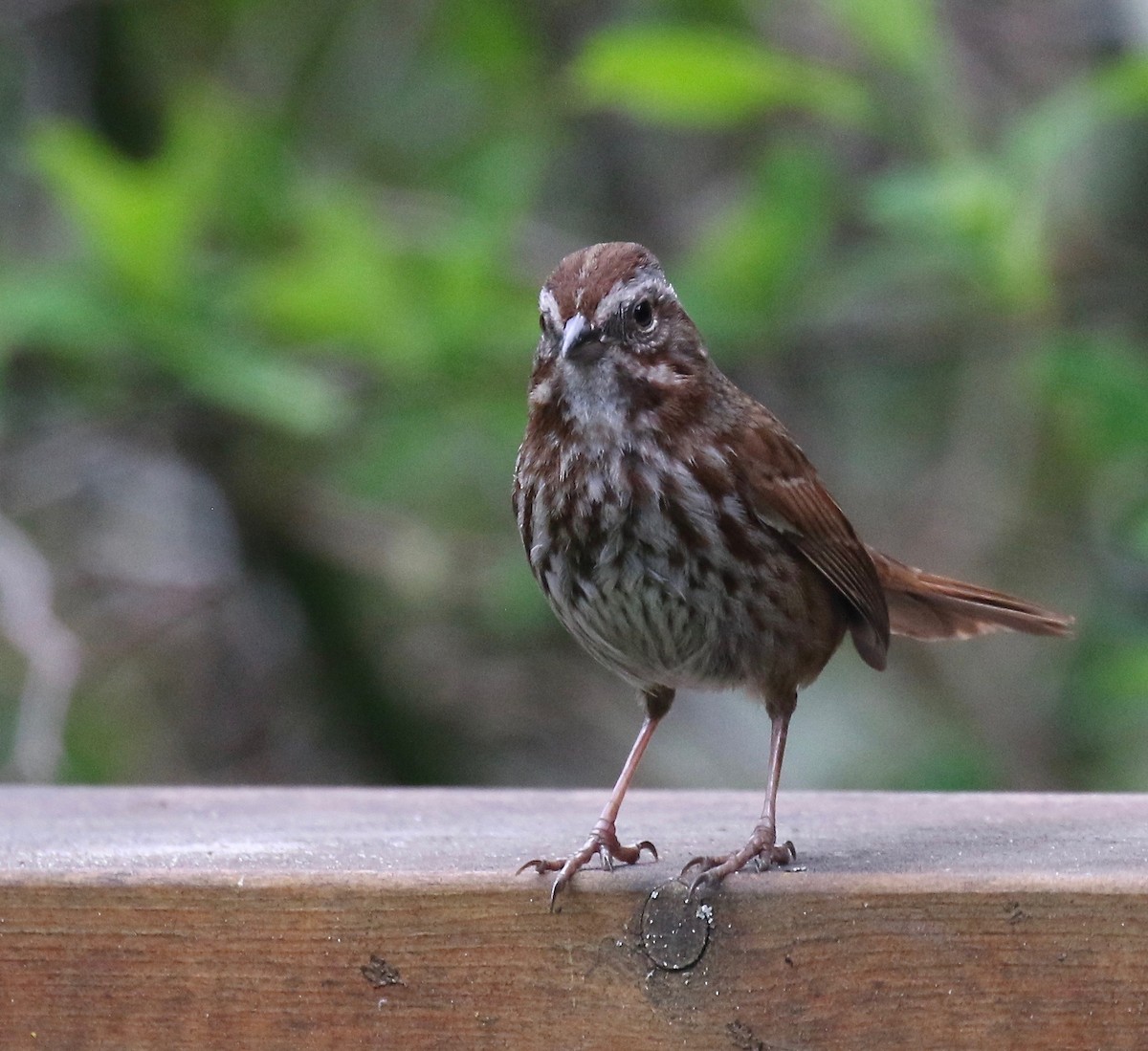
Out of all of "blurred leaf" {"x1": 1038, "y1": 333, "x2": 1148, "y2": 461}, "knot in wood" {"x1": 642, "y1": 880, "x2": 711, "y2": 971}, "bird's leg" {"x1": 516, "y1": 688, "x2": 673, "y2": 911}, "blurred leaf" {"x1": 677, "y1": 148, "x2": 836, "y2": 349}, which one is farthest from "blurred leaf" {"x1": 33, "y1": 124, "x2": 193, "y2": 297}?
"knot in wood" {"x1": 642, "y1": 880, "x2": 711, "y2": 971}

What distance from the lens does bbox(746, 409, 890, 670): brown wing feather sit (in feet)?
10.6

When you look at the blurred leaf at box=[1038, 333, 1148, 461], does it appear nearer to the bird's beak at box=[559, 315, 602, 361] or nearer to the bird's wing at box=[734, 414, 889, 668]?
the bird's wing at box=[734, 414, 889, 668]

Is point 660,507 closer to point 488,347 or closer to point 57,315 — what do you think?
point 488,347

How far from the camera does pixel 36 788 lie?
365 centimetres

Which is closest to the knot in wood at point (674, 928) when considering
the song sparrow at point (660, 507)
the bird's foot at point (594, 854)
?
the bird's foot at point (594, 854)

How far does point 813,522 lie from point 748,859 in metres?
0.81

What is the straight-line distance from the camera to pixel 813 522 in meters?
3.29

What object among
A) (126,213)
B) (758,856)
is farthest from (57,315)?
(758,856)

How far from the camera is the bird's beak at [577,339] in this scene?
2.97 meters

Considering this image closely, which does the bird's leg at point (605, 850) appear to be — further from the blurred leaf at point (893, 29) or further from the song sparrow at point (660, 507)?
the blurred leaf at point (893, 29)

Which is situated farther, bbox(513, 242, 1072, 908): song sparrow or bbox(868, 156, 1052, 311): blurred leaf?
bbox(868, 156, 1052, 311): blurred leaf

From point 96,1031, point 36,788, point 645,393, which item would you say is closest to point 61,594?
point 36,788

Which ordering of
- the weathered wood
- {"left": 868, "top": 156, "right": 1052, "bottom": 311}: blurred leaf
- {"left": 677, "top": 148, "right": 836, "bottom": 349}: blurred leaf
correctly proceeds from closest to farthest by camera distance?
1. the weathered wood
2. {"left": 868, "top": 156, "right": 1052, "bottom": 311}: blurred leaf
3. {"left": 677, "top": 148, "right": 836, "bottom": 349}: blurred leaf

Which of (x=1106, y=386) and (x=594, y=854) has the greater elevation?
(x=1106, y=386)
